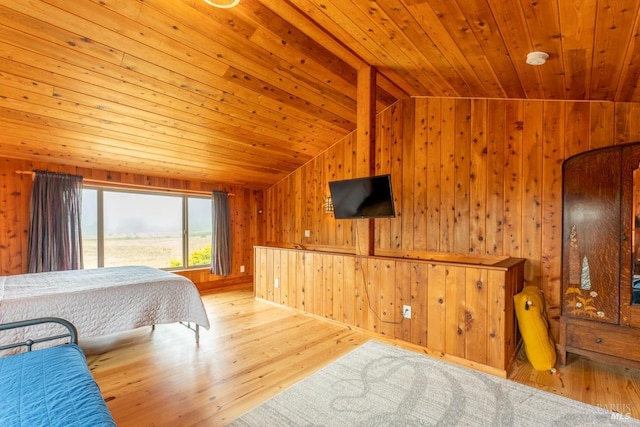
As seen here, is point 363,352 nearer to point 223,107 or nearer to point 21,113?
point 223,107

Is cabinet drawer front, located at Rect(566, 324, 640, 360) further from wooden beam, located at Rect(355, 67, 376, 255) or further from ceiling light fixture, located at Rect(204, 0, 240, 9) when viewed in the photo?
ceiling light fixture, located at Rect(204, 0, 240, 9)

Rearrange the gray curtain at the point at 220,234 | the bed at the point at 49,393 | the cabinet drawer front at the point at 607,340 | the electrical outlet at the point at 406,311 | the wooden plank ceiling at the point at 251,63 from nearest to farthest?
the bed at the point at 49,393
the wooden plank ceiling at the point at 251,63
the cabinet drawer front at the point at 607,340
the electrical outlet at the point at 406,311
the gray curtain at the point at 220,234

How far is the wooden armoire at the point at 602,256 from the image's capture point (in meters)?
2.30

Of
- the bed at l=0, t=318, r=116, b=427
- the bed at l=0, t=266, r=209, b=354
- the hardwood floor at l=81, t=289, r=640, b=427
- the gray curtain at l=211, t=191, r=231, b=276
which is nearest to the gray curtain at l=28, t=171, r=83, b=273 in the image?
the bed at l=0, t=266, r=209, b=354

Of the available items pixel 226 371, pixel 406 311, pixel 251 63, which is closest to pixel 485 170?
pixel 406 311

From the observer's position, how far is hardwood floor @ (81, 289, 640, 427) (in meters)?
2.05

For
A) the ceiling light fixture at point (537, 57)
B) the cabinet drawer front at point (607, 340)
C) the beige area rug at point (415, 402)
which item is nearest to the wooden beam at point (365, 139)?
the beige area rug at point (415, 402)

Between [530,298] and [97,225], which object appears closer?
[530,298]

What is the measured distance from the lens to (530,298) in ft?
8.69

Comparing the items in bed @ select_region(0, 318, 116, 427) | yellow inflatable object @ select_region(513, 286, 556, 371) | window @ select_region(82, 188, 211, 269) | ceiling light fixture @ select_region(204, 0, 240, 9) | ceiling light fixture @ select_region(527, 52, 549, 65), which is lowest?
yellow inflatable object @ select_region(513, 286, 556, 371)

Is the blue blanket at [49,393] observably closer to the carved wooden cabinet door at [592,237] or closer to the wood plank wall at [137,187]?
the wood plank wall at [137,187]

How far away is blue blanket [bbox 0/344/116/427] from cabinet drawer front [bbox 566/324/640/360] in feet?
10.4

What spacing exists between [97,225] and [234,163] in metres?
2.11

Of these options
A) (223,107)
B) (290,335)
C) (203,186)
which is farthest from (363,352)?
(203,186)
